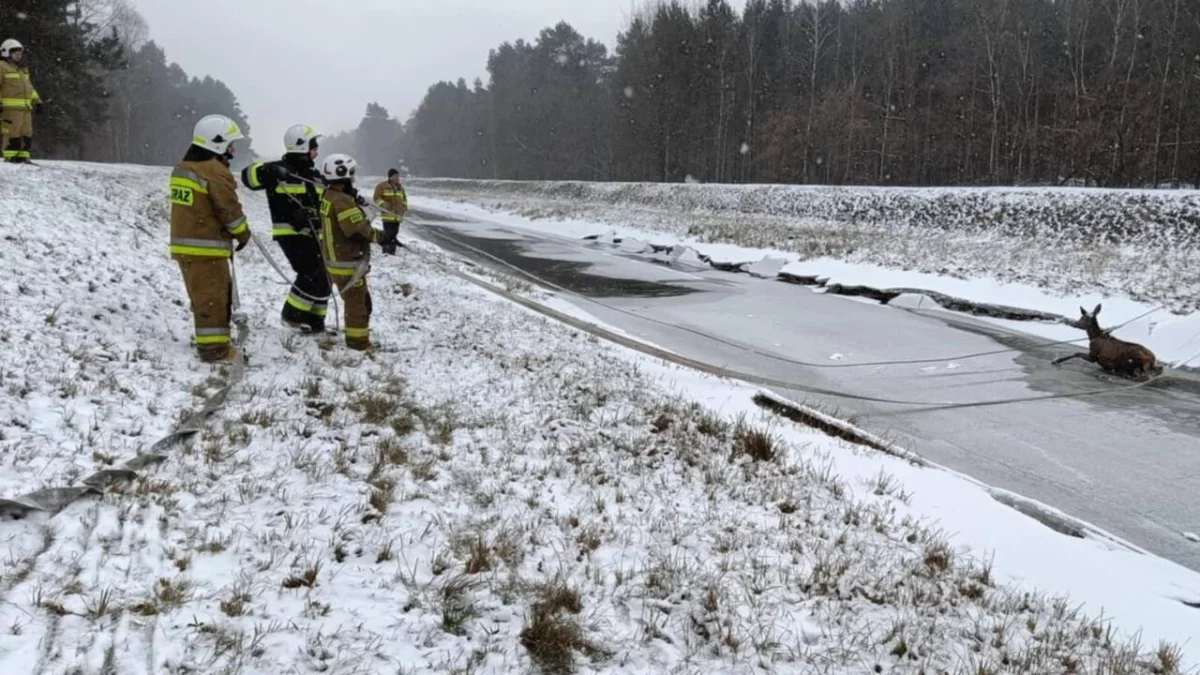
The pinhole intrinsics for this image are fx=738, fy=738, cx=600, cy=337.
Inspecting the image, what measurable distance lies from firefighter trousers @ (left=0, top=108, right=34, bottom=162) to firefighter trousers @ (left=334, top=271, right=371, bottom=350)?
8463mm

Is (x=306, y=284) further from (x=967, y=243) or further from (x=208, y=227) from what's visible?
(x=967, y=243)

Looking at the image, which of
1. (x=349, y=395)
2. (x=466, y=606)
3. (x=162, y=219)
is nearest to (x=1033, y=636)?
(x=466, y=606)

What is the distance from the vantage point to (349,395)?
5887 mm

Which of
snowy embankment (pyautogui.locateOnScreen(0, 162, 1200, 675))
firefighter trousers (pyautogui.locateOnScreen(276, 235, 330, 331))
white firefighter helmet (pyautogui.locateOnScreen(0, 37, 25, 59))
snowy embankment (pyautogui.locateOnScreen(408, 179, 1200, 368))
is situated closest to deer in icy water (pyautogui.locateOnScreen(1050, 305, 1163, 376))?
snowy embankment (pyautogui.locateOnScreen(408, 179, 1200, 368))

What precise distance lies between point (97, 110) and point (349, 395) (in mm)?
39833

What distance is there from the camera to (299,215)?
24.0ft

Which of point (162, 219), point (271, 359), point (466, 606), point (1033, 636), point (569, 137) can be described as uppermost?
point (569, 137)

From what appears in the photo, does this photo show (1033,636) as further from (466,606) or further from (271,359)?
(271,359)

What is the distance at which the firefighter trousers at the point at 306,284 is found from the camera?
746cm

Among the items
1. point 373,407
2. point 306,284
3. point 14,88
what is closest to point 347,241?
point 306,284

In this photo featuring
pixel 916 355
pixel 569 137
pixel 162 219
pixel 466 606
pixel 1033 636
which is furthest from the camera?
pixel 569 137

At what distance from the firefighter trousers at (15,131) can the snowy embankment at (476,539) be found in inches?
259

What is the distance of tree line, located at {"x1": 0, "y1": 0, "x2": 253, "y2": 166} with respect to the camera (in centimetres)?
2877

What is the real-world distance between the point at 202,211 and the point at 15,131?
855cm
